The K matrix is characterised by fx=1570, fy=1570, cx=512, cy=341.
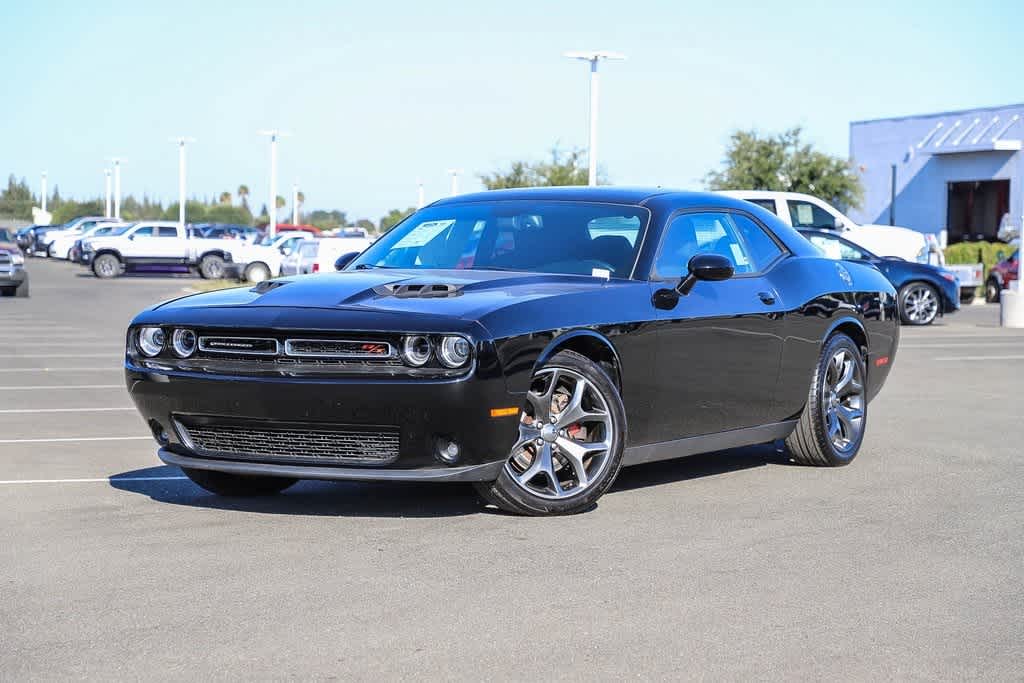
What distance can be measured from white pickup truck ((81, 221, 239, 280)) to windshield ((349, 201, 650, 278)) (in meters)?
41.0

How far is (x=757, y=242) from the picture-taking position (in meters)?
8.68

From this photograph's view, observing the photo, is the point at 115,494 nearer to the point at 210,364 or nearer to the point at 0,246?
the point at 210,364

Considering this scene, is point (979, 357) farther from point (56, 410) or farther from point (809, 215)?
point (56, 410)

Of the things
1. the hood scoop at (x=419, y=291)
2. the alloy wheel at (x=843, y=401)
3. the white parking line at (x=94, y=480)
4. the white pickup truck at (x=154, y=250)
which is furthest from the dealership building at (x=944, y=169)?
the hood scoop at (x=419, y=291)

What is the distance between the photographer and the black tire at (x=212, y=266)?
49.3 metres

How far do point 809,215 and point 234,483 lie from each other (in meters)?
19.2

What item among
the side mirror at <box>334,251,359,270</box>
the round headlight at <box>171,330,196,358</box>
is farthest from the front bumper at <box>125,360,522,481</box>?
the side mirror at <box>334,251,359,270</box>

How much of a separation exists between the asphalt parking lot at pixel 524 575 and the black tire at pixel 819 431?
5.0 inches

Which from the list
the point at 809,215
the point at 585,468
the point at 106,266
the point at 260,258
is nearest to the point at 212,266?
the point at 260,258

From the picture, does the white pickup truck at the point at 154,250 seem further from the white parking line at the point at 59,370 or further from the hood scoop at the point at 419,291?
the hood scoop at the point at 419,291

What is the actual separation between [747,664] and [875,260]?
21.0m

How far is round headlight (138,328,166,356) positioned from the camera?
278 inches

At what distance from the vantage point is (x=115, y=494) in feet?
25.0

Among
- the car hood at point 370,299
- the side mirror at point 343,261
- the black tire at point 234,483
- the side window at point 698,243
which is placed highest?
the side window at point 698,243
